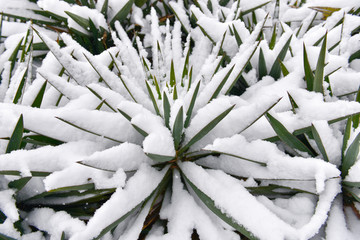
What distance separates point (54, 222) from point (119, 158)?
0.24 m

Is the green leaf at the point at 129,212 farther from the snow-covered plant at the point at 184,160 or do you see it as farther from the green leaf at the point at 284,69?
the green leaf at the point at 284,69

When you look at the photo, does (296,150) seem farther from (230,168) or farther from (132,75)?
(132,75)

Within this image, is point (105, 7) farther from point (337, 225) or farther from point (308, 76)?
point (337, 225)

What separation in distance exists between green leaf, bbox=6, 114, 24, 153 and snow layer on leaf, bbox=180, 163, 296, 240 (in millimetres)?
423

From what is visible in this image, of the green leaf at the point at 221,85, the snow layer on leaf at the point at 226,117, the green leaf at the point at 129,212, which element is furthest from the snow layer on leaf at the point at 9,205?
the green leaf at the point at 221,85

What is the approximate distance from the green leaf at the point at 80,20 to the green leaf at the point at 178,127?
72 centimetres

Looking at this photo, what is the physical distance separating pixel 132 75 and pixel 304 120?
56cm

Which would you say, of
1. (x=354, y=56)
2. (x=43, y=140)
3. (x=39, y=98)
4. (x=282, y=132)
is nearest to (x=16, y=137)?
(x=43, y=140)

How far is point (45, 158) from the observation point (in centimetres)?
74

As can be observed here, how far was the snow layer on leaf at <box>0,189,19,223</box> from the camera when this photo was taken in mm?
702

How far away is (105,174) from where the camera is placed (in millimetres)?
737

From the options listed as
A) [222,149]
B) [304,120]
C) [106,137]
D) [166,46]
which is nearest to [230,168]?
[222,149]

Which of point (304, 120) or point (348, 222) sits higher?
point (304, 120)

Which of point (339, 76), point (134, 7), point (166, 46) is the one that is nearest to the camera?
point (339, 76)
